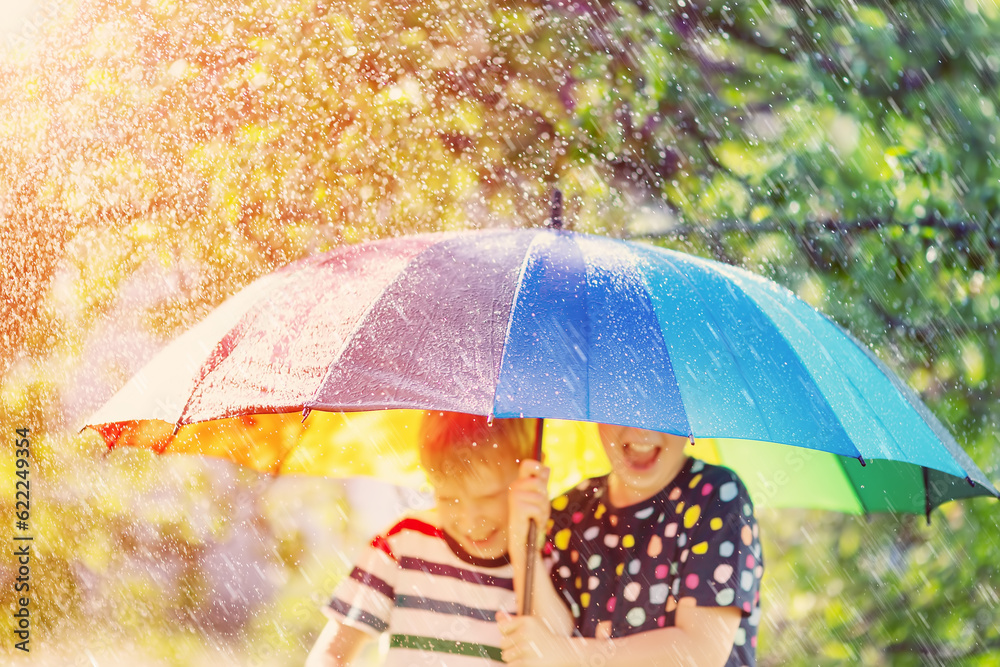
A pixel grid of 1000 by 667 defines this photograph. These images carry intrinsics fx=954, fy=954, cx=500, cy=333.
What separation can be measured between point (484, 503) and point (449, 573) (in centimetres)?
17

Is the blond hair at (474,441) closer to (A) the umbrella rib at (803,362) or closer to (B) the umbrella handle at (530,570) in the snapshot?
(B) the umbrella handle at (530,570)

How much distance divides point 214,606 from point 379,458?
12.2ft

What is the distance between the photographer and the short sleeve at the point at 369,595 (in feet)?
6.86

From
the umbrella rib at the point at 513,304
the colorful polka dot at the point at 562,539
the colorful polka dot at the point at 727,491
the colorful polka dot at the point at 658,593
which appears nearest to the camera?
the umbrella rib at the point at 513,304

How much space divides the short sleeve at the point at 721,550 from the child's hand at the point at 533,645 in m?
0.25

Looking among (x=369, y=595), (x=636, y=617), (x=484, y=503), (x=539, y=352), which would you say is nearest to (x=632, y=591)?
(x=636, y=617)

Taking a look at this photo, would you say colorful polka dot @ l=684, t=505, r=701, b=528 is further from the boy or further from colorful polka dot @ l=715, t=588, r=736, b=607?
the boy

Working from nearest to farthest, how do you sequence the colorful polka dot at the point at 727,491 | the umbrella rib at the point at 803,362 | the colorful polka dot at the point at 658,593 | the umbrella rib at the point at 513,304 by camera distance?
the umbrella rib at the point at 513,304 → the umbrella rib at the point at 803,362 → the colorful polka dot at the point at 727,491 → the colorful polka dot at the point at 658,593

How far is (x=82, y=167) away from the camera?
488 centimetres

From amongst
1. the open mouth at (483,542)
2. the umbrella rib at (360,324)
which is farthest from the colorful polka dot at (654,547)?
the umbrella rib at (360,324)

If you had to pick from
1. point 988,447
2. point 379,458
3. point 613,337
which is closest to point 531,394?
point 613,337

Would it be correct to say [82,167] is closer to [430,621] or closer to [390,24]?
[390,24]

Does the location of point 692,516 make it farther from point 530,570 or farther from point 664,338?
point 664,338

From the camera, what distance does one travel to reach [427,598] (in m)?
2.07
